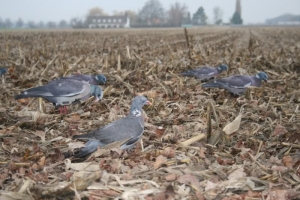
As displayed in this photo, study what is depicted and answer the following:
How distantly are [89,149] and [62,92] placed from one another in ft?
7.27

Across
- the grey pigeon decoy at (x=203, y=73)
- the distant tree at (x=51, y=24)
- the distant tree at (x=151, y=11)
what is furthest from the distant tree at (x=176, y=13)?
the grey pigeon decoy at (x=203, y=73)

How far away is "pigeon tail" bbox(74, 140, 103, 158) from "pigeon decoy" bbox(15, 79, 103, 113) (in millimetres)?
2149

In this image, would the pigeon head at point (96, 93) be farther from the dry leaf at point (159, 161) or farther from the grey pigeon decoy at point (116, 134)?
the dry leaf at point (159, 161)

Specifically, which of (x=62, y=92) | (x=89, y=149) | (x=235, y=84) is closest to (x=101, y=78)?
(x=62, y=92)

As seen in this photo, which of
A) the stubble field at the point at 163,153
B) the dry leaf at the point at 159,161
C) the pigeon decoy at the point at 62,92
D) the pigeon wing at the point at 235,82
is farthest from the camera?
the pigeon wing at the point at 235,82

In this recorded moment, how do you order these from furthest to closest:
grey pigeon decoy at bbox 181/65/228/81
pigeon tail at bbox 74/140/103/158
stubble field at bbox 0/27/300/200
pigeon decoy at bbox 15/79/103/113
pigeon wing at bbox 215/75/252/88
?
grey pigeon decoy at bbox 181/65/228/81
pigeon wing at bbox 215/75/252/88
pigeon decoy at bbox 15/79/103/113
pigeon tail at bbox 74/140/103/158
stubble field at bbox 0/27/300/200

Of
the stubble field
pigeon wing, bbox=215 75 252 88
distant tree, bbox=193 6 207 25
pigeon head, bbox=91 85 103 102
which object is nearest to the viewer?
the stubble field

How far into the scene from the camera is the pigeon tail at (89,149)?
4.10m

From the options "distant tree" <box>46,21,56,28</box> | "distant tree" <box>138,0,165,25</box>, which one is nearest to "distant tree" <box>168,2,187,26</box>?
"distant tree" <box>138,0,165,25</box>

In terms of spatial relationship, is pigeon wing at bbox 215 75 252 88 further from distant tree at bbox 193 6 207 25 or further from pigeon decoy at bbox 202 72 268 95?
distant tree at bbox 193 6 207 25

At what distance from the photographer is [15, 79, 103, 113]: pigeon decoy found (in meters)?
5.93

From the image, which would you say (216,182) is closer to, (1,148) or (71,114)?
(1,148)

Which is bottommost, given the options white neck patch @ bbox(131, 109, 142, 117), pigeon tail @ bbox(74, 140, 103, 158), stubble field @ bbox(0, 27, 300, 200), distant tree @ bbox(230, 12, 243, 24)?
stubble field @ bbox(0, 27, 300, 200)

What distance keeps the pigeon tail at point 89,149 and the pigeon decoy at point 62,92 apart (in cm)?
215
